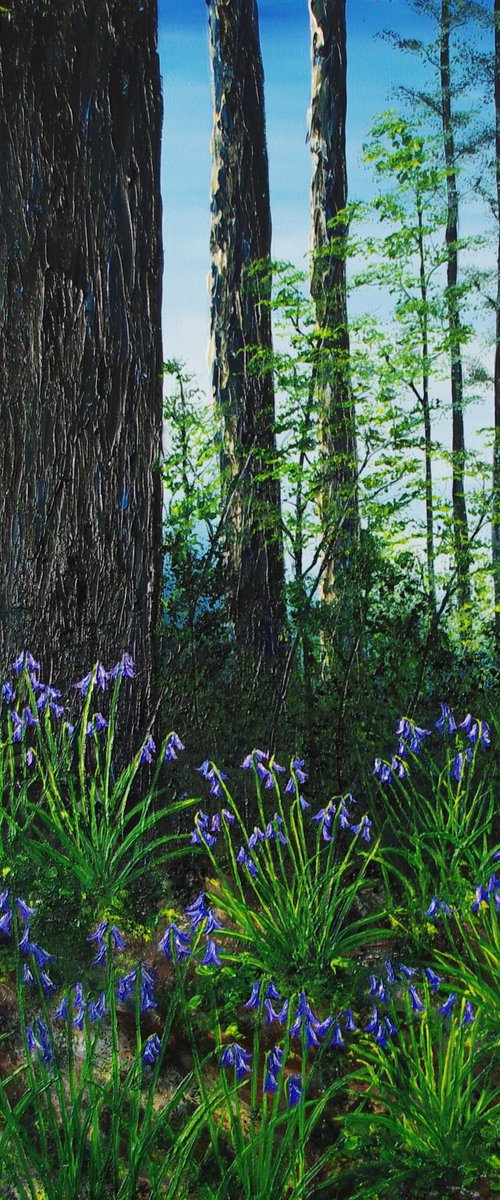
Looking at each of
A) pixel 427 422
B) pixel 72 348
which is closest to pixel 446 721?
pixel 72 348

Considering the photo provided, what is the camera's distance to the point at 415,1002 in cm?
243

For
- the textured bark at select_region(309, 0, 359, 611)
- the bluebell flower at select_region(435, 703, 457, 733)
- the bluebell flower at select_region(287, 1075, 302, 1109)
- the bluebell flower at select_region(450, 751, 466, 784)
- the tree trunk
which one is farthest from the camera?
the tree trunk

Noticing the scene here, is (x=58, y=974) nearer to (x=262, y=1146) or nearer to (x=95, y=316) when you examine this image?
(x=262, y=1146)

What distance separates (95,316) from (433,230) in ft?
16.0

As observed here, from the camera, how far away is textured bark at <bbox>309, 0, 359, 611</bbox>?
5840 millimetres

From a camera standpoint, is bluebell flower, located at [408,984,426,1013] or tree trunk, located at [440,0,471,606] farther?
tree trunk, located at [440,0,471,606]

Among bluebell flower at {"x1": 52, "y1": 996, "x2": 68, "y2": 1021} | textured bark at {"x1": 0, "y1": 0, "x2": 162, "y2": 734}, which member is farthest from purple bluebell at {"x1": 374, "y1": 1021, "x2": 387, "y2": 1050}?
textured bark at {"x1": 0, "y1": 0, "x2": 162, "y2": 734}

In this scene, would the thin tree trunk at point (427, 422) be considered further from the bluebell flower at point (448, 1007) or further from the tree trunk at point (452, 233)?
the bluebell flower at point (448, 1007)

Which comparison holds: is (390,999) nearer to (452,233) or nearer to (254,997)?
(254,997)

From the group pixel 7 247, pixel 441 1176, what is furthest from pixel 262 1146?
pixel 7 247

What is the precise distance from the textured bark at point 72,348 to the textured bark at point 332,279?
6.68 feet

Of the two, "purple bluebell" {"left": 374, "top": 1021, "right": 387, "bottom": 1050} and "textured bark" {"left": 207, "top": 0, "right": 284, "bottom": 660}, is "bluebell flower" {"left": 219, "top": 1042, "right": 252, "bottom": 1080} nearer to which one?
"purple bluebell" {"left": 374, "top": 1021, "right": 387, "bottom": 1050}

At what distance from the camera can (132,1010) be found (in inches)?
103

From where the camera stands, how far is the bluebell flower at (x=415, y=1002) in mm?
2426
